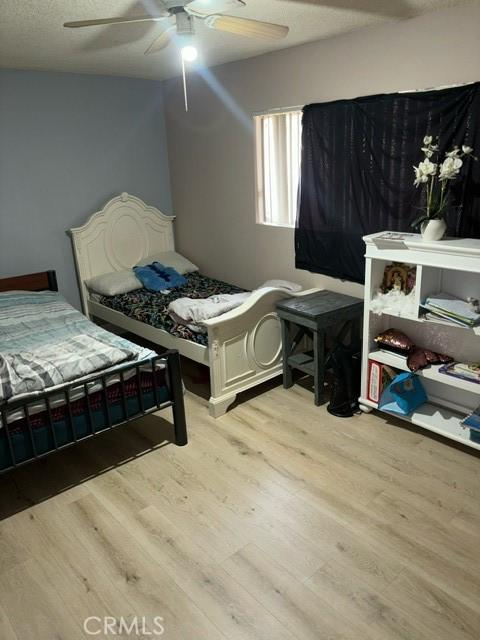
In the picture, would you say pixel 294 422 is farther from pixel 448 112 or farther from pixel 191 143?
pixel 191 143

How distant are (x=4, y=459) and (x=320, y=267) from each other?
94.2 inches

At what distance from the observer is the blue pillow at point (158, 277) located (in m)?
4.30

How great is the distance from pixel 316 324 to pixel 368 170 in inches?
40.6

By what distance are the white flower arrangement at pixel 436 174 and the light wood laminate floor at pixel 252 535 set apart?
1327mm

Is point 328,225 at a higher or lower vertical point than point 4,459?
higher

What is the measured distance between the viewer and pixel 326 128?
3.30 m

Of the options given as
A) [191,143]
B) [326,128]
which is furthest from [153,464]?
[191,143]

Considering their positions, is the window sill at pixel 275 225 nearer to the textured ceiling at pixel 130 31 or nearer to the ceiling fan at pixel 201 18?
the textured ceiling at pixel 130 31

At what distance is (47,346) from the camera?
2.93 m

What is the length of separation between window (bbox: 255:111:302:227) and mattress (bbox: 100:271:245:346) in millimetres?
722

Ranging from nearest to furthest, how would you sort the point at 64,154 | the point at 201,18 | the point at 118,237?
1. the point at 201,18
2. the point at 64,154
3. the point at 118,237

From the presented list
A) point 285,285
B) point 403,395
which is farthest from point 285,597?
point 285,285

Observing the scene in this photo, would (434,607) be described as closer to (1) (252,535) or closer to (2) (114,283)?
(1) (252,535)

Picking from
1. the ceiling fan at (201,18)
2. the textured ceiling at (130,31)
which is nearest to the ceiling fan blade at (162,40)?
the ceiling fan at (201,18)
